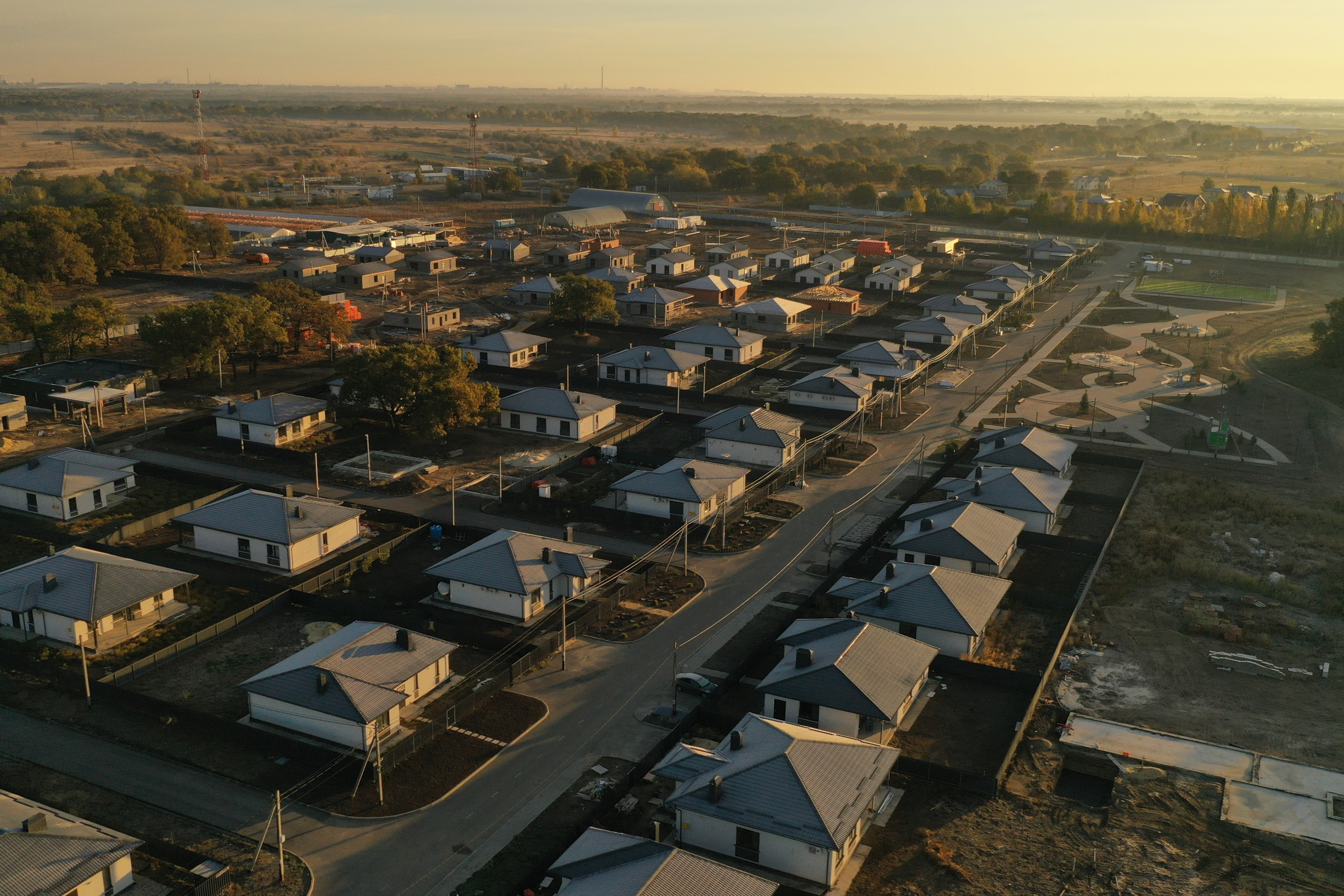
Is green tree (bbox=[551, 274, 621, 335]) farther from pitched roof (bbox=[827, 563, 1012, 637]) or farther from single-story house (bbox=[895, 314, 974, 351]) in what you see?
pitched roof (bbox=[827, 563, 1012, 637])

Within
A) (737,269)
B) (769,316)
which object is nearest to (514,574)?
(769,316)

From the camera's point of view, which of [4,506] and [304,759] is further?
[4,506]

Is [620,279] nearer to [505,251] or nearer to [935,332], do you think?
[505,251]

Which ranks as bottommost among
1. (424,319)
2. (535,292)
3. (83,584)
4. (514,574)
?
(514,574)

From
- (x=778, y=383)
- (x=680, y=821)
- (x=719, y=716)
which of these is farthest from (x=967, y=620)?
(x=778, y=383)

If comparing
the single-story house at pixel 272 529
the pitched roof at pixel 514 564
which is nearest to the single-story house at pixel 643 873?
the pitched roof at pixel 514 564

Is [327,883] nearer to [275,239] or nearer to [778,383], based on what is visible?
[778,383]

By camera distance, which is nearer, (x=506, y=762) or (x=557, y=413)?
(x=506, y=762)

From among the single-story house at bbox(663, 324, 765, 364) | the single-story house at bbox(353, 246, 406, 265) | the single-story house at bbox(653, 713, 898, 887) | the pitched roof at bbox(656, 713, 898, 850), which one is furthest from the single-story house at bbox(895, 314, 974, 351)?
the single-story house at bbox(653, 713, 898, 887)
